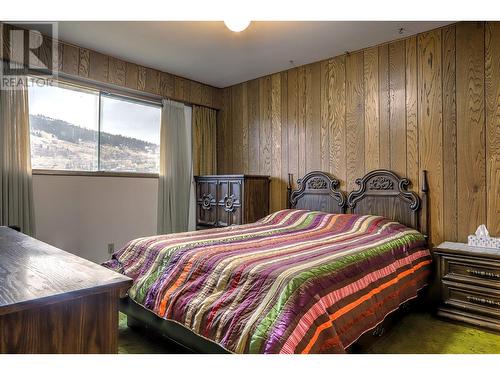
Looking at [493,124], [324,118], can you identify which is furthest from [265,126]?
[493,124]

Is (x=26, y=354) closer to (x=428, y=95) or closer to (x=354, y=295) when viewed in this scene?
(x=354, y=295)

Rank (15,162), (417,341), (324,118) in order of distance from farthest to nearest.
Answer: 1. (324,118)
2. (15,162)
3. (417,341)

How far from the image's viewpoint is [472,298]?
2295 mm

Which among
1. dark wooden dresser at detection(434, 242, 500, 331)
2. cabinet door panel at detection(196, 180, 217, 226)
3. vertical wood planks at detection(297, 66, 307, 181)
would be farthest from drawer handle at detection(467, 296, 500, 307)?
cabinet door panel at detection(196, 180, 217, 226)

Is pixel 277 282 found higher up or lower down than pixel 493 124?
lower down

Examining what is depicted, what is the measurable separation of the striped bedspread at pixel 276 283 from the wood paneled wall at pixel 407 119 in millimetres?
666

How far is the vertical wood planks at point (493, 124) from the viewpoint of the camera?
8.14ft

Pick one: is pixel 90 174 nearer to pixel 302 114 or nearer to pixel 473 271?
pixel 302 114

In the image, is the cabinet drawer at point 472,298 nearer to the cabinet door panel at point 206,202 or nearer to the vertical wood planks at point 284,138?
the vertical wood planks at point 284,138

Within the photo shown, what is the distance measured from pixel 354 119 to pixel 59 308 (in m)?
3.10

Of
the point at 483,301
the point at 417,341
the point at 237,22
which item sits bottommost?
the point at 417,341

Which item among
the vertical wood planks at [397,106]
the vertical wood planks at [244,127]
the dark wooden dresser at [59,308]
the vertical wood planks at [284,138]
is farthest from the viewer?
the vertical wood planks at [244,127]

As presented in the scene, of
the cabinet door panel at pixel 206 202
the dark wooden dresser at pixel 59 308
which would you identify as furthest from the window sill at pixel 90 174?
the dark wooden dresser at pixel 59 308
